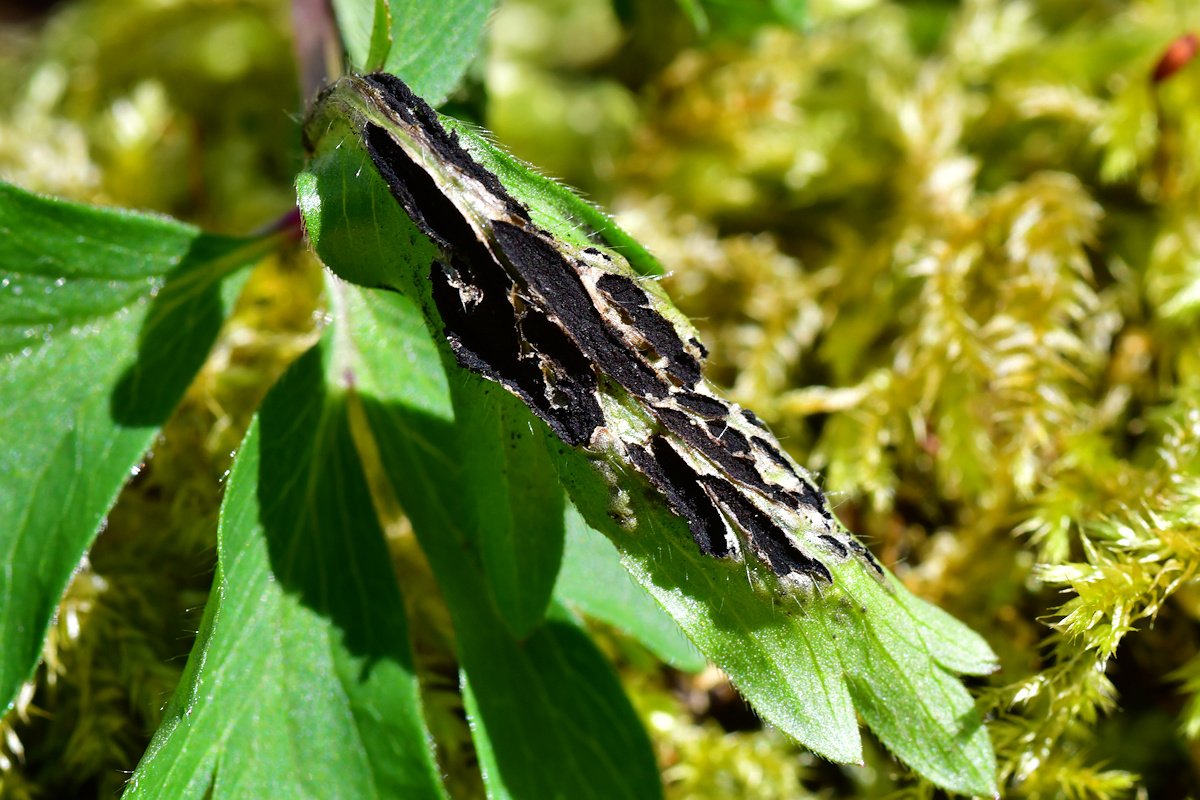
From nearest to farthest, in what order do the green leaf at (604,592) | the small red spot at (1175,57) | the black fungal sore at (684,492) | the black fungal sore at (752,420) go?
the black fungal sore at (684,492)
the black fungal sore at (752,420)
the green leaf at (604,592)
the small red spot at (1175,57)

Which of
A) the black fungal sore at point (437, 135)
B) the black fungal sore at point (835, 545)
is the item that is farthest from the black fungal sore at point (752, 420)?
the black fungal sore at point (437, 135)

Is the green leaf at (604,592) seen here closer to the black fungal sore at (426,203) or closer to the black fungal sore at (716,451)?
the black fungal sore at (716,451)

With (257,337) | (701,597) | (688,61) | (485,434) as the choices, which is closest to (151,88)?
(257,337)

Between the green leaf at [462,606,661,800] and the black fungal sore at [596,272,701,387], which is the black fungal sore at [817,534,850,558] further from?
the green leaf at [462,606,661,800]

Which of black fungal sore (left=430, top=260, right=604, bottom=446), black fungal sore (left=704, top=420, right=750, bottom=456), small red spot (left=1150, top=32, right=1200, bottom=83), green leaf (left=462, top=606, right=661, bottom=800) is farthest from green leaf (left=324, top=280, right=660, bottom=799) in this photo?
small red spot (left=1150, top=32, right=1200, bottom=83)

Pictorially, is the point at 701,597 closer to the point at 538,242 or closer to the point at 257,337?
the point at 538,242

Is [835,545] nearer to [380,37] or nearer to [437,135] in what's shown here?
[437,135]
